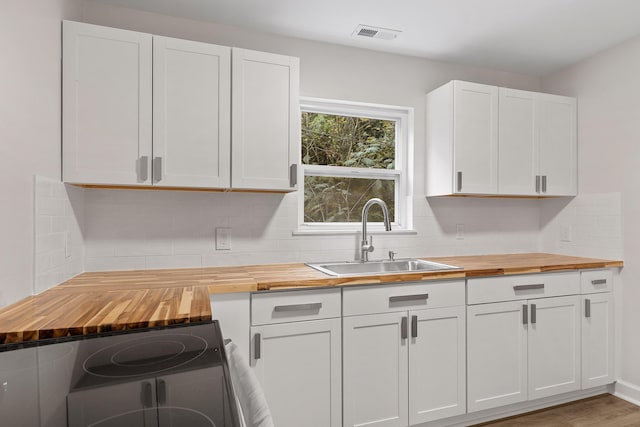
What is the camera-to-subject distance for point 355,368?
2.01 meters

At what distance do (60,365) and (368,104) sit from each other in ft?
7.91

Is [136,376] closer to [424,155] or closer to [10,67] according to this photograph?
[10,67]

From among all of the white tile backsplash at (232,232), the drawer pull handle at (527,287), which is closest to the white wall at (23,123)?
the white tile backsplash at (232,232)

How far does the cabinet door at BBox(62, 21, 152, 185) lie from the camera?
1858 millimetres

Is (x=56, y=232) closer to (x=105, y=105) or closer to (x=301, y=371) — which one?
(x=105, y=105)

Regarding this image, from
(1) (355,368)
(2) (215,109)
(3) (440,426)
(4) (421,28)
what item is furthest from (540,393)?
(2) (215,109)

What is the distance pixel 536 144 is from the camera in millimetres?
2855

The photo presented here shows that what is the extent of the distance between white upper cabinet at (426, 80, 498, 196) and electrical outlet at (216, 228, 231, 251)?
1.50 meters

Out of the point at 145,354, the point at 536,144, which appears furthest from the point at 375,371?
the point at 536,144

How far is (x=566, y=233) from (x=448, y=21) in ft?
6.30

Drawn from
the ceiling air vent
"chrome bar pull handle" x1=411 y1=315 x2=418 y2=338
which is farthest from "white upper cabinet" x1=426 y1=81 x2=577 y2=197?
"chrome bar pull handle" x1=411 y1=315 x2=418 y2=338

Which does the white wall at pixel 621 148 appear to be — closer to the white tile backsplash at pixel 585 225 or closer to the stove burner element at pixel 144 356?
the white tile backsplash at pixel 585 225

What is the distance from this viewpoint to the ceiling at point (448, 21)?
7.21 feet

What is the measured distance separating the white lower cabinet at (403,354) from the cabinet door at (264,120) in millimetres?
813
